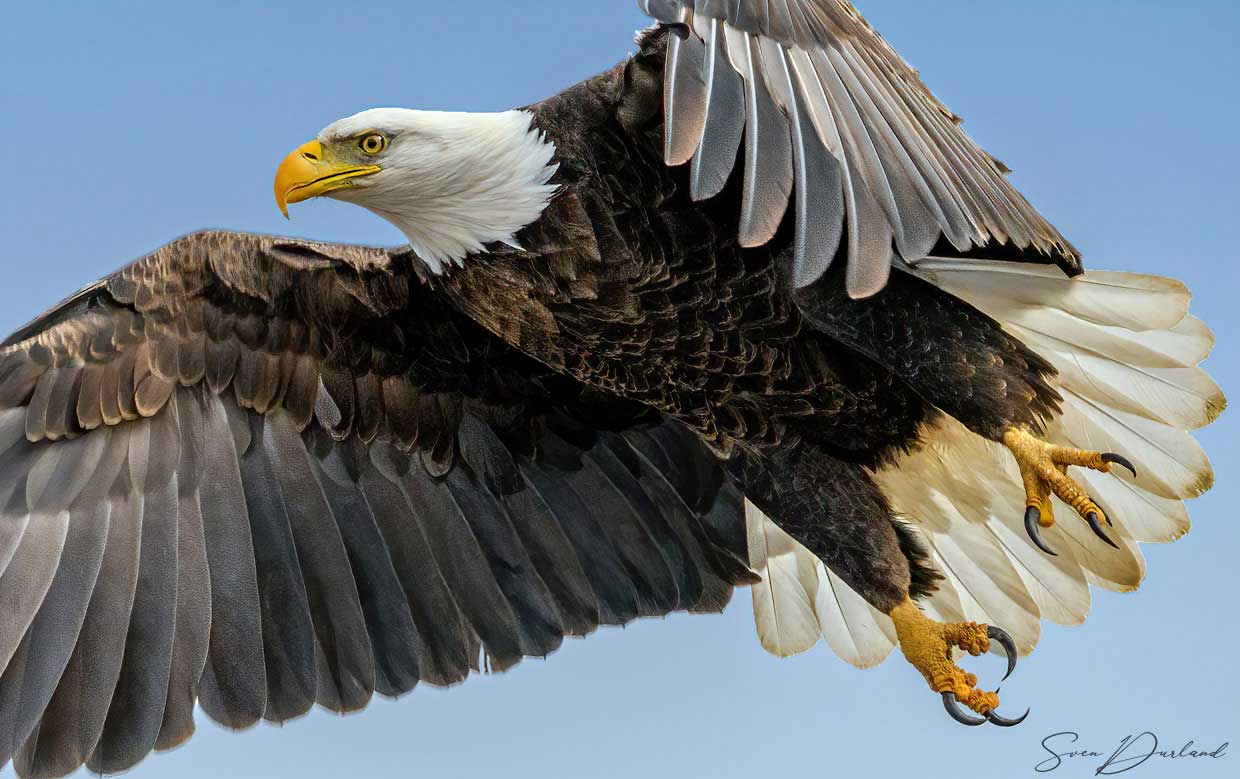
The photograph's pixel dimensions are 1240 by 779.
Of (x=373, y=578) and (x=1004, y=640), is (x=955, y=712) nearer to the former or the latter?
(x=1004, y=640)

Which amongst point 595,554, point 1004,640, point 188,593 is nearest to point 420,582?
point 595,554

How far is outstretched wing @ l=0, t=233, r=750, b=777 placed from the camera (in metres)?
4.36

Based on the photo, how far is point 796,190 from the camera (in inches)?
130

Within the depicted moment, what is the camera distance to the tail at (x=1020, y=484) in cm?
412

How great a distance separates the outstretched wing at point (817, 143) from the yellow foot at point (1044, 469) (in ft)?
1.88

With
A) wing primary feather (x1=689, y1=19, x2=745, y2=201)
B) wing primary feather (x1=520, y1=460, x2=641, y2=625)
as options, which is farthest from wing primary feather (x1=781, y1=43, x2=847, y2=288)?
wing primary feather (x1=520, y1=460, x2=641, y2=625)

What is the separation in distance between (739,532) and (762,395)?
0.81 meters

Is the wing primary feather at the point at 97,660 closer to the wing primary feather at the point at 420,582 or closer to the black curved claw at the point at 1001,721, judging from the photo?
the wing primary feather at the point at 420,582

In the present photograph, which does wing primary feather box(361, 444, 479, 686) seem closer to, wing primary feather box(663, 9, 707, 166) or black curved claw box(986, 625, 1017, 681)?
black curved claw box(986, 625, 1017, 681)

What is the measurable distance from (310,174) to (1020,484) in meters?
2.33

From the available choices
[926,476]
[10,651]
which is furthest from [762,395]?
[10,651]

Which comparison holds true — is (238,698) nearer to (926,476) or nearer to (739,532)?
(739,532)

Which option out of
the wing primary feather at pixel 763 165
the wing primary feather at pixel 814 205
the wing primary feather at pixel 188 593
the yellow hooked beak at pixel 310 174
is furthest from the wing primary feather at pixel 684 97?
the wing primary feather at pixel 188 593

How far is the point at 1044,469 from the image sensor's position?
→ 12.6ft
